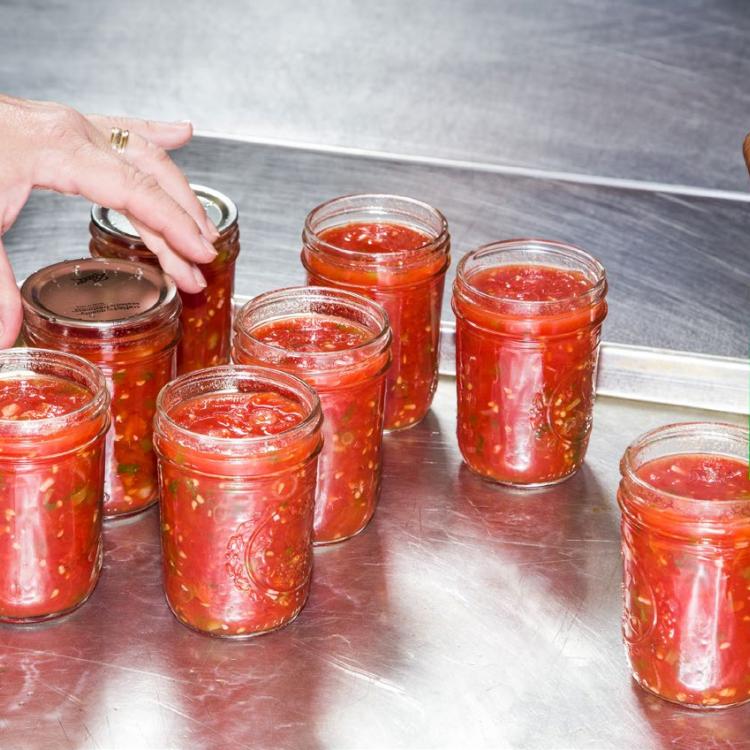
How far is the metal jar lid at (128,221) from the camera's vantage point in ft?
7.62

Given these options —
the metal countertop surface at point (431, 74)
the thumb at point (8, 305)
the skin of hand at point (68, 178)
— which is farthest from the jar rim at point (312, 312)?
the metal countertop surface at point (431, 74)

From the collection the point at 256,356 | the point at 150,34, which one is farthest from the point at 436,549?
the point at 150,34

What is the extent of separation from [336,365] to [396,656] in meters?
0.42

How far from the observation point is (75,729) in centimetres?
168

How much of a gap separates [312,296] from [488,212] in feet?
3.82

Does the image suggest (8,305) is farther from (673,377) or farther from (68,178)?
(673,377)

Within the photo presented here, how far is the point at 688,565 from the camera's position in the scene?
1.69m

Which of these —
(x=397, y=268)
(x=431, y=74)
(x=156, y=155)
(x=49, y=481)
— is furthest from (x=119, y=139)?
(x=431, y=74)

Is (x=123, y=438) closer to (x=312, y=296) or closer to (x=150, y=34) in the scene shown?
(x=312, y=296)

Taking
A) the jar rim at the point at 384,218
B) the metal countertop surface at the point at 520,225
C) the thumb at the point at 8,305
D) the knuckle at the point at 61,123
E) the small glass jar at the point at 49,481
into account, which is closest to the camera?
the small glass jar at the point at 49,481

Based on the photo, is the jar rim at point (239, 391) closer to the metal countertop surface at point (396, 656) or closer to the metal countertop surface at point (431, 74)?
the metal countertop surface at point (396, 656)

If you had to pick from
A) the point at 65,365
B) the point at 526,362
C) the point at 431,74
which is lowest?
the point at 431,74

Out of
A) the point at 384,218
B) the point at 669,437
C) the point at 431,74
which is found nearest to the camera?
the point at 669,437

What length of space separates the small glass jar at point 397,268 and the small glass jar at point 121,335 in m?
0.30
